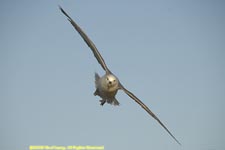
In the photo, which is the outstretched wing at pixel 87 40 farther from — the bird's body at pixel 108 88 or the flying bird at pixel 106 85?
the bird's body at pixel 108 88

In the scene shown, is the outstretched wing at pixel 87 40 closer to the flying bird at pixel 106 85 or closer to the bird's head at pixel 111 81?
the flying bird at pixel 106 85

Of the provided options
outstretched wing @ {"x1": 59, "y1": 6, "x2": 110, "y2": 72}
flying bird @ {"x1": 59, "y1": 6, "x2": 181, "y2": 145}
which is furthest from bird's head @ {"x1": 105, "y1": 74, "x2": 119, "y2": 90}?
outstretched wing @ {"x1": 59, "y1": 6, "x2": 110, "y2": 72}

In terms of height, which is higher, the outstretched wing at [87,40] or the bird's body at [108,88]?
the outstretched wing at [87,40]

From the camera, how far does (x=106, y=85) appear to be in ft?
62.6

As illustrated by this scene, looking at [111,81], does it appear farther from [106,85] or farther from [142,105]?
[142,105]

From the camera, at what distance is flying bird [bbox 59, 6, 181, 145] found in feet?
62.4

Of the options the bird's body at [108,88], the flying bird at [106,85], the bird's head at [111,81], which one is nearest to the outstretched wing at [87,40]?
the flying bird at [106,85]

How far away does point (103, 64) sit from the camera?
68.5ft

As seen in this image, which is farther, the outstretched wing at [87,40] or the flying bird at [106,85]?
the outstretched wing at [87,40]

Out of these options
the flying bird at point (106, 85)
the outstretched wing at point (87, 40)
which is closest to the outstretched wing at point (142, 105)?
the flying bird at point (106, 85)

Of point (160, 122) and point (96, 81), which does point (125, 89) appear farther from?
point (160, 122)

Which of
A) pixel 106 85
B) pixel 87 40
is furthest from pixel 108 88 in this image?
pixel 87 40

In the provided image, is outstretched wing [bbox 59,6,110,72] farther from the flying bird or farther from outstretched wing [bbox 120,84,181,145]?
outstretched wing [bbox 120,84,181,145]

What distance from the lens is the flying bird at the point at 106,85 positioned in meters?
19.0
